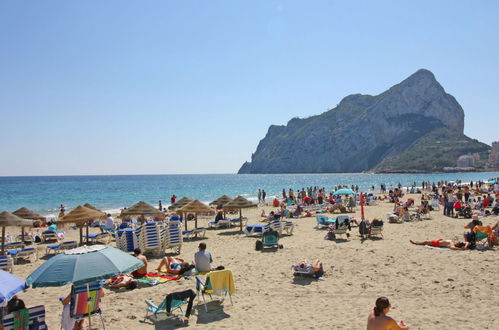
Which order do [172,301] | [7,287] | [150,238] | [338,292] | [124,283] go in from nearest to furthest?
[7,287] → [172,301] → [338,292] → [124,283] → [150,238]

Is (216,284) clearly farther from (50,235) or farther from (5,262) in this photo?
(50,235)

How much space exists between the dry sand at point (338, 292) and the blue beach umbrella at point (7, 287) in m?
1.73

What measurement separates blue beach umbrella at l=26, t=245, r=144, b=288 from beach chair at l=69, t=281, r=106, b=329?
0.43 meters

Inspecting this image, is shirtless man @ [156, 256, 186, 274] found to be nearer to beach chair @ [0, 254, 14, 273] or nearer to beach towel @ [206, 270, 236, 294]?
beach towel @ [206, 270, 236, 294]

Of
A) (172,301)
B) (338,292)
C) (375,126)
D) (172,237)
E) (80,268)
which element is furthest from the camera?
(375,126)

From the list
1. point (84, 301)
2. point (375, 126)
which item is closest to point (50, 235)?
point (84, 301)

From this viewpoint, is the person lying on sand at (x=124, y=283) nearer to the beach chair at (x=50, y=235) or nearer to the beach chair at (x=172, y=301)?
the beach chair at (x=172, y=301)

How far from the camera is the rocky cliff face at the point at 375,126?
451ft

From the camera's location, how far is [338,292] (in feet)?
23.3

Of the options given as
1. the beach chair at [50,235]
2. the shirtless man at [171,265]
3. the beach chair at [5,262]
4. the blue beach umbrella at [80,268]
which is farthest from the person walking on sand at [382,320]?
the beach chair at [50,235]

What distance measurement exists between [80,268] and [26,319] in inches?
35.1

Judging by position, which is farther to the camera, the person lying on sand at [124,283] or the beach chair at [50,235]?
the beach chair at [50,235]

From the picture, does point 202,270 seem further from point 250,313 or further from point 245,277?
point 250,313

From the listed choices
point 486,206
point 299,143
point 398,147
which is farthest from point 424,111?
point 486,206
